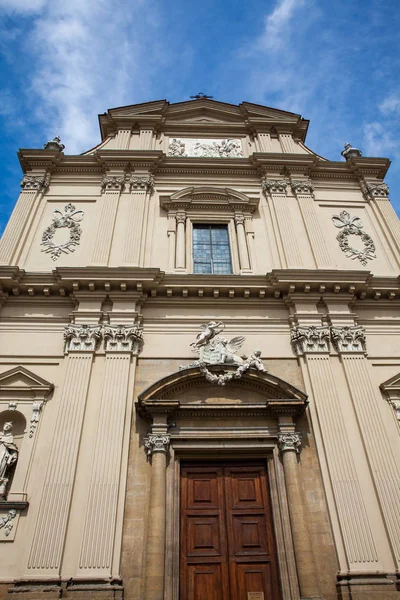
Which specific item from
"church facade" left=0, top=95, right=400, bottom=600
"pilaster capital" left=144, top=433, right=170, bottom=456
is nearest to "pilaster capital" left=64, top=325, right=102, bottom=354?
"church facade" left=0, top=95, right=400, bottom=600

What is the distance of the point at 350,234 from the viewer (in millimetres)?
15383

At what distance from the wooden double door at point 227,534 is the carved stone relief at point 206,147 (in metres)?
12.7

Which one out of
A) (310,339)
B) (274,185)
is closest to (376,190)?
(274,185)

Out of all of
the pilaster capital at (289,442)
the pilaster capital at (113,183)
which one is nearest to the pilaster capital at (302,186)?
the pilaster capital at (113,183)

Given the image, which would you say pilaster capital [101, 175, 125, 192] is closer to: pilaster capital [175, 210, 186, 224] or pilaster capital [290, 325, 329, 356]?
pilaster capital [175, 210, 186, 224]

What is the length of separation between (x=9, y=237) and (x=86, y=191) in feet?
11.5

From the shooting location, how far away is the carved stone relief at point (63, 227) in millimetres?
14242

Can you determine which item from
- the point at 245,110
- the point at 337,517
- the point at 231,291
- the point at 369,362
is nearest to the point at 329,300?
the point at 369,362

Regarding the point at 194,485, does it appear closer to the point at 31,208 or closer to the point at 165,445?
the point at 165,445

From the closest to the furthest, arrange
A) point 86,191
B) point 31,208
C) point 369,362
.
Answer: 1. point 369,362
2. point 31,208
3. point 86,191

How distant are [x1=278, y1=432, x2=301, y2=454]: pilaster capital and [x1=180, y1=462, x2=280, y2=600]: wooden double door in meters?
0.74

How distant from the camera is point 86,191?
16.2 meters

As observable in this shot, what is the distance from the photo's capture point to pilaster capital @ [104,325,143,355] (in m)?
11.5

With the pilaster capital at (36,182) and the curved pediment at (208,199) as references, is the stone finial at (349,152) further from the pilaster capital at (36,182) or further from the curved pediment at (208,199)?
the pilaster capital at (36,182)
